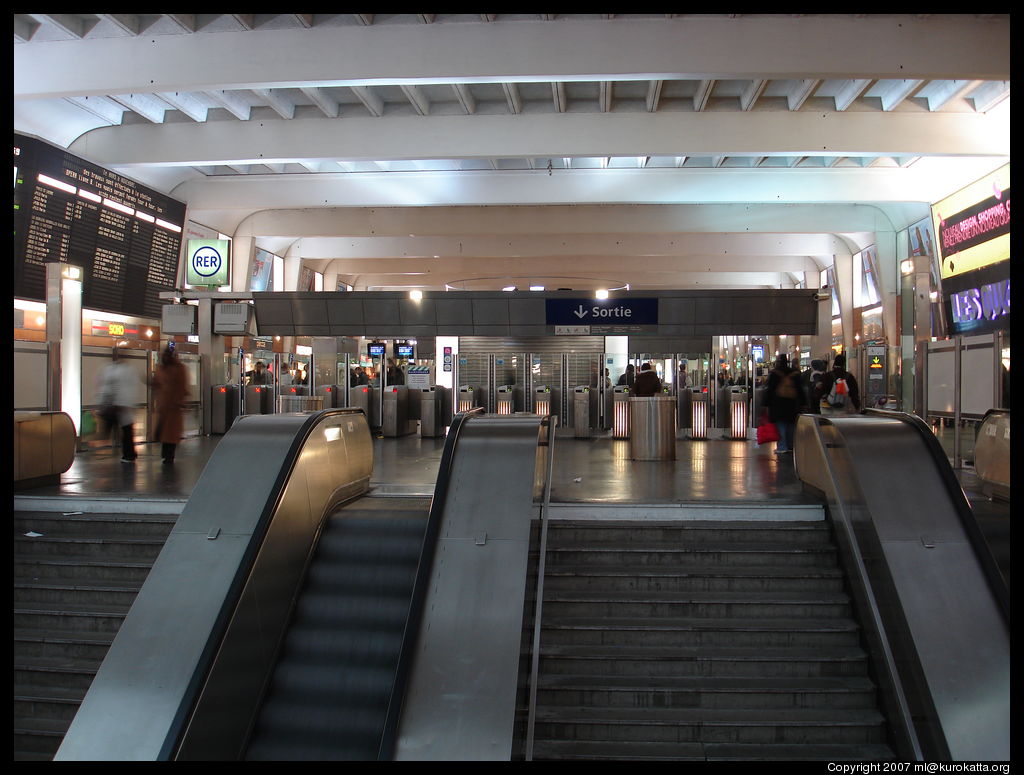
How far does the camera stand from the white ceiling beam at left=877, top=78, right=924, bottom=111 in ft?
41.6

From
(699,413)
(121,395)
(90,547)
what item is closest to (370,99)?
(121,395)

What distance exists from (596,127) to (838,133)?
4.33 meters

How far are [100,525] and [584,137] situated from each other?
10.4 metres

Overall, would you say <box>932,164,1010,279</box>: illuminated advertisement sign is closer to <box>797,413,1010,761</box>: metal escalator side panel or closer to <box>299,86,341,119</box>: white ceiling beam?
<box>797,413,1010,761</box>: metal escalator side panel

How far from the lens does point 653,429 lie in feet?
37.3

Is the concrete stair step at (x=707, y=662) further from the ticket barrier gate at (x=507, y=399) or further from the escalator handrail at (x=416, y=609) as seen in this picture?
the ticket barrier gate at (x=507, y=399)

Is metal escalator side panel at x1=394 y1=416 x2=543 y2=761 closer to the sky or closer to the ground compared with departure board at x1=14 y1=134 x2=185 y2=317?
closer to the ground

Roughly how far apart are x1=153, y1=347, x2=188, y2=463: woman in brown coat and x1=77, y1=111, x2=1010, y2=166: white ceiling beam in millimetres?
5917

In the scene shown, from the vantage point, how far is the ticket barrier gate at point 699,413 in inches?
677

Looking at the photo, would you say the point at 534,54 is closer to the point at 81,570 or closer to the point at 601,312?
the point at 601,312

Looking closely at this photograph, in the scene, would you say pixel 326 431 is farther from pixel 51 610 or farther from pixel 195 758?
pixel 195 758

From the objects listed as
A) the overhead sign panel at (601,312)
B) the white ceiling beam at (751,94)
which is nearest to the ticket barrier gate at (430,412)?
the overhead sign panel at (601,312)

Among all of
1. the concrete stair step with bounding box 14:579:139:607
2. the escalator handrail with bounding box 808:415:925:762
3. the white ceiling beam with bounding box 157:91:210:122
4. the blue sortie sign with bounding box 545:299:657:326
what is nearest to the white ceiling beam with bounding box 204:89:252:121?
the white ceiling beam with bounding box 157:91:210:122

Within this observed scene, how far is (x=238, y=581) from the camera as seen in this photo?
15.1 feet
